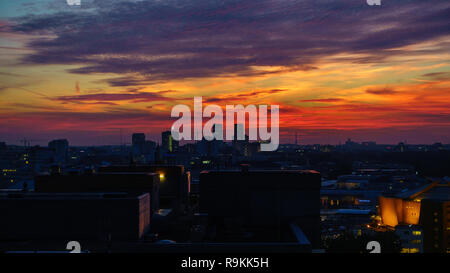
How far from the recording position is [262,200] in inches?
1007

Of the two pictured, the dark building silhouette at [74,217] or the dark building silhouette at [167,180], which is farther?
the dark building silhouette at [167,180]

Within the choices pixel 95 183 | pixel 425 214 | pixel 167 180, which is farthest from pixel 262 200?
pixel 425 214

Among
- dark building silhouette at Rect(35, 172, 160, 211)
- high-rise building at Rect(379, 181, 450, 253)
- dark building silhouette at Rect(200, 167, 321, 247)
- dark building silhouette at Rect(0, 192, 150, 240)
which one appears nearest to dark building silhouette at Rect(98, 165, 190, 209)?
dark building silhouette at Rect(35, 172, 160, 211)

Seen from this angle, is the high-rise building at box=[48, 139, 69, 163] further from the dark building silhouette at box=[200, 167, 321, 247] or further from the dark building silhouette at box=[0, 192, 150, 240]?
the dark building silhouette at box=[200, 167, 321, 247]

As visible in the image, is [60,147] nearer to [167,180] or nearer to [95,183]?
[167,180]

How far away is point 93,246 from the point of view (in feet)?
88.8

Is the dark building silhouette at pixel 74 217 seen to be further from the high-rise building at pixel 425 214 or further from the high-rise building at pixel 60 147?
the high-rise building at pixel 60 147

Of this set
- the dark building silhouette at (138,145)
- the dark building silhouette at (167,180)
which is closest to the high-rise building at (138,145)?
the dark building silhouette at (138,145)

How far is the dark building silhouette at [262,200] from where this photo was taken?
2497cm
